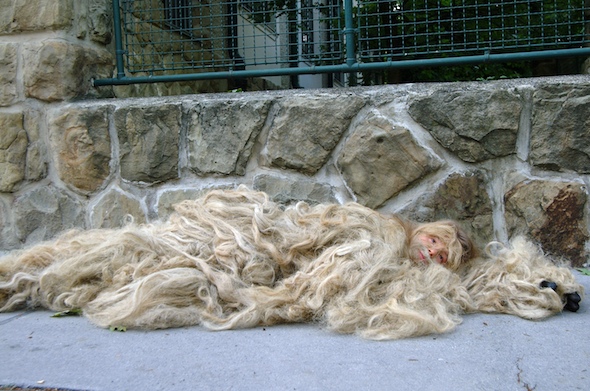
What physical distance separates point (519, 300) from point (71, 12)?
3.14 meters

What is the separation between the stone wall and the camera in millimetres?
3377

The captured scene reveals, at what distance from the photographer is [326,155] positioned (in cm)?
362

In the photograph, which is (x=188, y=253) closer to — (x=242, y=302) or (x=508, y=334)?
(x=242, y=302)

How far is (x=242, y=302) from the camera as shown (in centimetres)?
255

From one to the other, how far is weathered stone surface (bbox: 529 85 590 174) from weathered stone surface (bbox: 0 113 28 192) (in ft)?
10.2

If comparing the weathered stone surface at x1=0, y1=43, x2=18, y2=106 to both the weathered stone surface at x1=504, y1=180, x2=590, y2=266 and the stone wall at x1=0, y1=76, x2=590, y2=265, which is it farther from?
the weathered stone surface at x1=504, y1=180, x2=590, y2=266

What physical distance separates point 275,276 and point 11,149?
2.16 metres

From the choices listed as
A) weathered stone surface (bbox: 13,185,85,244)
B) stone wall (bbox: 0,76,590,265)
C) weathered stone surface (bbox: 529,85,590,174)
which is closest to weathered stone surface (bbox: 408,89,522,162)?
stone wall (bbox: 0,76,590,265)

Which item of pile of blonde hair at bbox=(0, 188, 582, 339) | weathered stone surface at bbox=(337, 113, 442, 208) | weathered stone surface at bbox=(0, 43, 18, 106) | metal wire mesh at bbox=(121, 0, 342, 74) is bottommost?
pile of blonde hair at bbox=(0, 188, 582, 339)

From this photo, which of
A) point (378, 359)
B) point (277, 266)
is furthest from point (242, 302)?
point (378, 359)

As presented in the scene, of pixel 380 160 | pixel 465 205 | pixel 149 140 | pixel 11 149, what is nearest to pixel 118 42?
pixel 149 140

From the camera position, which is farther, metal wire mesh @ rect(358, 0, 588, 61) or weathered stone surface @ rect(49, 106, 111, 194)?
weathered stone surface @ rect(49, 106, 111, 194)

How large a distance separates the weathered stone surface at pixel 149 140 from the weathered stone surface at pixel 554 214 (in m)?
2.02

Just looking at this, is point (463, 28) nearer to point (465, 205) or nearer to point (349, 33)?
point (349, 33)
